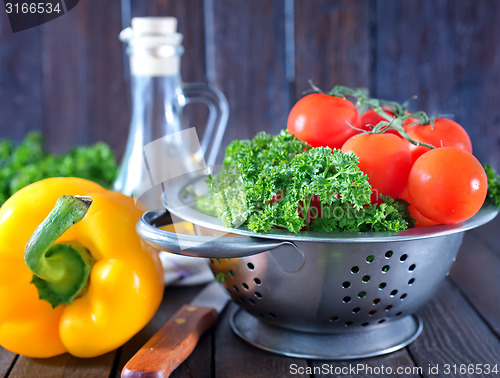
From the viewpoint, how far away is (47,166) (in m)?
1.30

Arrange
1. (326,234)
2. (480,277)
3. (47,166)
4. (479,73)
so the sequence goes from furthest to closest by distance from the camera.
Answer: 1. (479,73)
2. (47,166)
3. (480,277)
4. (326,234)

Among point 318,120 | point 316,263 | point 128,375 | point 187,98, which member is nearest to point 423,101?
point 187,98

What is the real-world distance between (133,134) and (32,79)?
1.00 metres

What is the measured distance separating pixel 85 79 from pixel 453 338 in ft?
5.16

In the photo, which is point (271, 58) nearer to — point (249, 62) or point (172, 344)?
point (249, 62)

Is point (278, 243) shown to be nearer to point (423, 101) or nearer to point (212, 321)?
point (212, 321)

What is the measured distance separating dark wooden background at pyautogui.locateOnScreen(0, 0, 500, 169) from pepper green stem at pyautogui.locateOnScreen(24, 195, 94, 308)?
4.26 ft

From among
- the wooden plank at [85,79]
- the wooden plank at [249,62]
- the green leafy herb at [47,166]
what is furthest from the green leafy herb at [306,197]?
the wooden plank at [85,79]

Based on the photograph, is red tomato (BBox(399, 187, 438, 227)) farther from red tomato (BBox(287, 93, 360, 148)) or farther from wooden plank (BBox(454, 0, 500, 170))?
wooden plank (BBox(454, 0, 500, 170))

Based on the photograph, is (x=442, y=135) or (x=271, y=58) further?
(x=271, y=58)

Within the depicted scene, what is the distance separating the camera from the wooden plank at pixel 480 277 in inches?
33.9

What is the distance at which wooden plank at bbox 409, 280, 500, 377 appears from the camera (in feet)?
2.32

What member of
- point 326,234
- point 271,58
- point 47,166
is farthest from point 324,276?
point 271,58

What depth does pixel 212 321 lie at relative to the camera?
79 cm
